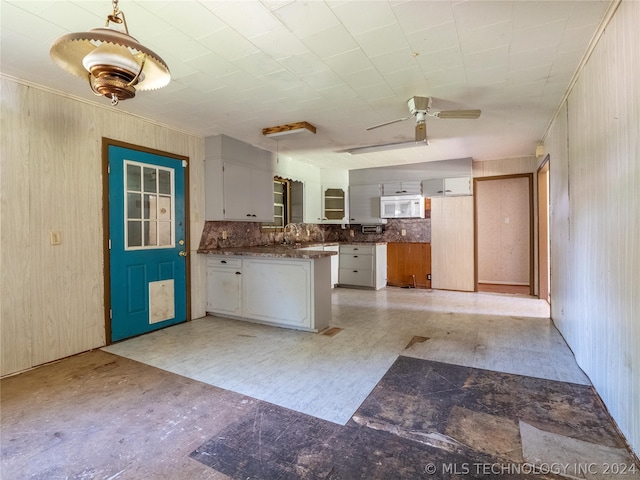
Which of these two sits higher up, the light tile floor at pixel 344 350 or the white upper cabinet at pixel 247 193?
the white upper cabinet at pixel 247 193

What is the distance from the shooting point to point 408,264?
6555 mm

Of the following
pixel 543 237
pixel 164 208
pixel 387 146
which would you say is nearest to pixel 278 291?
pixel 164 208

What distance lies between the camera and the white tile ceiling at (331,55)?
190 centimetres

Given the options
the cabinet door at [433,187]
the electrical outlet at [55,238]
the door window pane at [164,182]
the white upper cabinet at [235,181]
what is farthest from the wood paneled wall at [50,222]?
the cabinet door at [433,187]

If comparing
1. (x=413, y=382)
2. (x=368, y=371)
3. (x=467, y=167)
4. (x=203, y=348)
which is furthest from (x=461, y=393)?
(x=467, y=167)

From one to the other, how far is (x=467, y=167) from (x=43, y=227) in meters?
5.93

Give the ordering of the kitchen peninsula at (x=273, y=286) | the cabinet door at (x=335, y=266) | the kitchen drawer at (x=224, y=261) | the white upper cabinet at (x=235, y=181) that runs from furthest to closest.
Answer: the cabinet door at (x=335, y=266)
the white upper cabinet at (x=235, y=181)
the kitchen drawer at (x=224, y=261)
the kitchen peninsula at (x=273, y=286)

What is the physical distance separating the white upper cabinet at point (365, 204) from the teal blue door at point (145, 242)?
3646 millimetres

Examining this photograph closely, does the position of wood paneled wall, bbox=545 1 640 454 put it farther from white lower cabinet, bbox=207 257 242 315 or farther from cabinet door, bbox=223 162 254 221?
cabinet door, bbox=223 162 254 221

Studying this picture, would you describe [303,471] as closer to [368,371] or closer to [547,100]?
[368,371]

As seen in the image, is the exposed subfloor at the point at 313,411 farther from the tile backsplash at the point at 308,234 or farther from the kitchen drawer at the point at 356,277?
the kitchen drawer at the point at 356,277

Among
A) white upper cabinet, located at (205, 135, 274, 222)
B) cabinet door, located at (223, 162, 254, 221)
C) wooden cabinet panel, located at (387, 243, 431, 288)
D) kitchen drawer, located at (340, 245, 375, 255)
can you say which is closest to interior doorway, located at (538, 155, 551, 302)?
wooden cabinet panel, located at (387, 243, 431, 288)

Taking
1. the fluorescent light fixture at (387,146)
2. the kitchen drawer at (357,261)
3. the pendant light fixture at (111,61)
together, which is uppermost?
the fluorescent light fixture at (387,146)

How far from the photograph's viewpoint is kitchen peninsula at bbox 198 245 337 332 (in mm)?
3680
